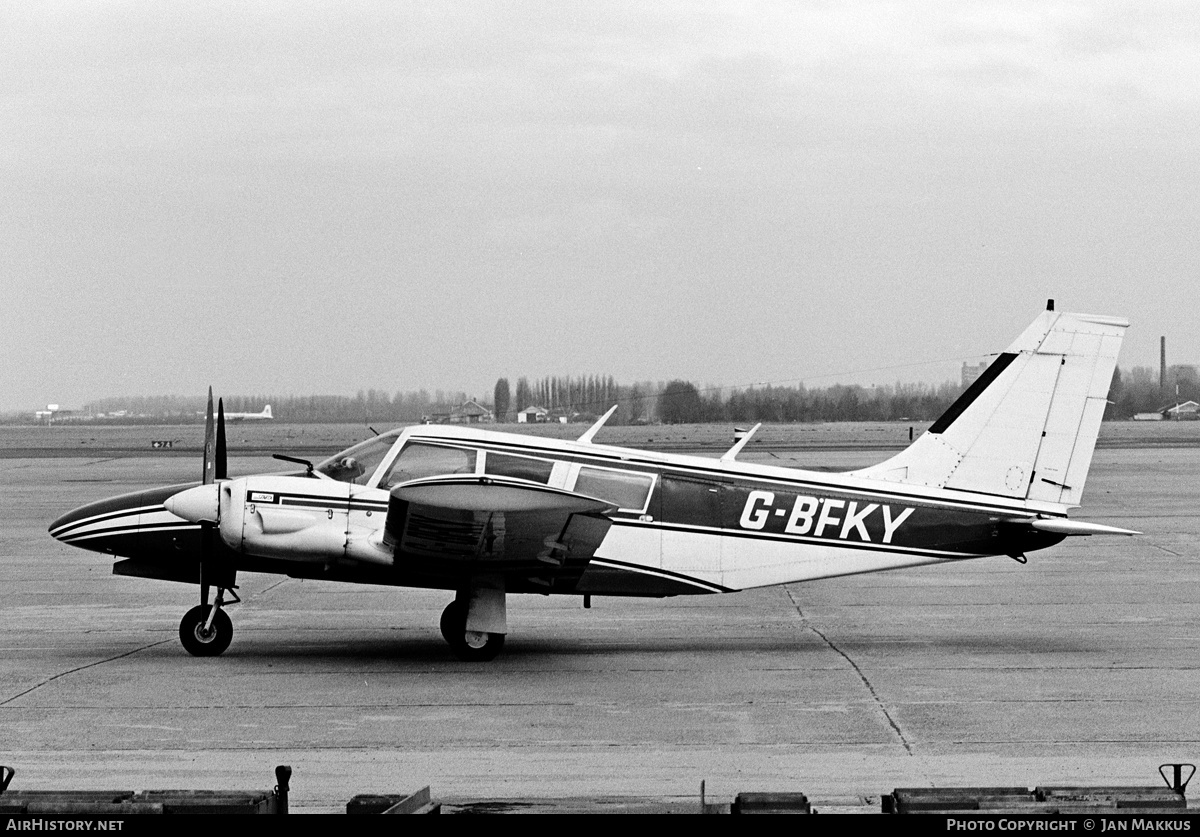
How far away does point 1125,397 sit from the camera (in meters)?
66.5

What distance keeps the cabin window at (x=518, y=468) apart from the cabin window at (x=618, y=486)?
364 mm

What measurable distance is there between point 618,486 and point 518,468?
1057 millimetres

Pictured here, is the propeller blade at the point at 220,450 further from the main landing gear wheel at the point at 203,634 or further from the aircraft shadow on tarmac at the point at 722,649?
the aircraft shadow on tarmac at the point at 722,649

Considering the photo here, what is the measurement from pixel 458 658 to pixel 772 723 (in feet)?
12.8

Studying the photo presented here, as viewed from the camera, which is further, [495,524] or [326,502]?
[326,502]

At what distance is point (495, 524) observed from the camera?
12227mm

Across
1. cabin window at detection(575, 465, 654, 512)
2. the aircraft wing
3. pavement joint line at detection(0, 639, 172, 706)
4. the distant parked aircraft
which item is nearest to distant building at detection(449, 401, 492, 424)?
pavement joint line at detection(0, 639, 172, 706)

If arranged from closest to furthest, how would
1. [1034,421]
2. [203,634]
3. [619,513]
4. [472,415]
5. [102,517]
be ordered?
1. [203,634]
2. [102,517]
3. [619,513]
4. [1034,421]
5. [472,415]

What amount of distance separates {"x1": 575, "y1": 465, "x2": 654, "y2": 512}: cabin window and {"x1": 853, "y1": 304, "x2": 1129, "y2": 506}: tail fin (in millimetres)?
2386

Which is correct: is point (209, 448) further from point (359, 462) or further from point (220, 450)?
point (359, 462)

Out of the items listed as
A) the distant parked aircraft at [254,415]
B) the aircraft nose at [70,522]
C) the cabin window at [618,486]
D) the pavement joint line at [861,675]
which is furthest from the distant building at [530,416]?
the distant parked aircraft at [254,415]

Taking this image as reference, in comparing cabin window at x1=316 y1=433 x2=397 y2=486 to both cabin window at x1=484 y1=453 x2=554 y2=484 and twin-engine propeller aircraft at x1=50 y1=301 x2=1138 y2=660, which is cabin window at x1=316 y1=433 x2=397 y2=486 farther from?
cabin window at x1=484 y1=453 x2=554 y2=484

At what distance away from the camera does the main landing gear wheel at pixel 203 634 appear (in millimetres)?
12859

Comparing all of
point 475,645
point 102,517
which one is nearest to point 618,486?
point 475,645
